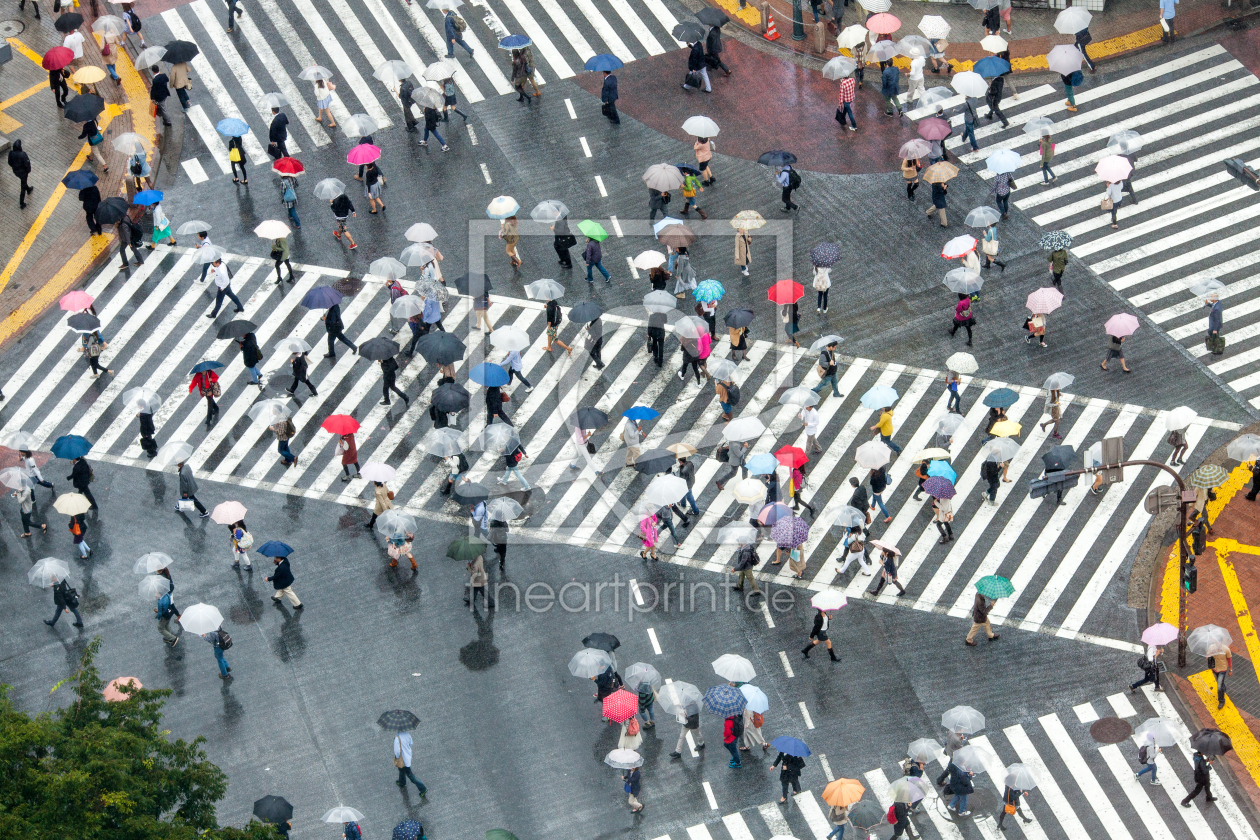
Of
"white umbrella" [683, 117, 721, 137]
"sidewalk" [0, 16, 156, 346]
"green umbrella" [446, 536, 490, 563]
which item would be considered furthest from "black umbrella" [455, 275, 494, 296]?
"sidewalk" [0, 16, 156, 346]

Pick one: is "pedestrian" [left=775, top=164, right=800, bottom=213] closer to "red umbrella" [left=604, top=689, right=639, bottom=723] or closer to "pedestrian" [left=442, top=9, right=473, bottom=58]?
"pedestrian" [left=442, top=9, right=473, bottom=58]

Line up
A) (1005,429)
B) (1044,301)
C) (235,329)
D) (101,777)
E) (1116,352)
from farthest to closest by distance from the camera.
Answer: (1116,352)
(1044,301)
(235,329)
(1005,429)
(101,777)

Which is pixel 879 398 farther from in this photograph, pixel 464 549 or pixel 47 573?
pixel 47 573

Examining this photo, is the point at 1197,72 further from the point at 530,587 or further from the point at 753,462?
the point at 530,587

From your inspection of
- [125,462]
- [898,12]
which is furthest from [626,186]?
[125,462]

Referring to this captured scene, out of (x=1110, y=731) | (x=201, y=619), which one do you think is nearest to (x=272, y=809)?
(x=201, y=619)

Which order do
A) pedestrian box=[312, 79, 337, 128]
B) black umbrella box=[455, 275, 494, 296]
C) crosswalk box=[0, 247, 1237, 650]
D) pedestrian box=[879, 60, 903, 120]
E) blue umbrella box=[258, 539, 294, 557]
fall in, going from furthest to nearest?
pedestrian box=[312, 79, 337, 128]
pedestrian box=[879, 60, 903, 120]
black umbrella box=[455, 275, 494, 296]
crosswalk box=[0, 247, 1237, 650]
blue umbrella box=[258, 539, 294, 557]
